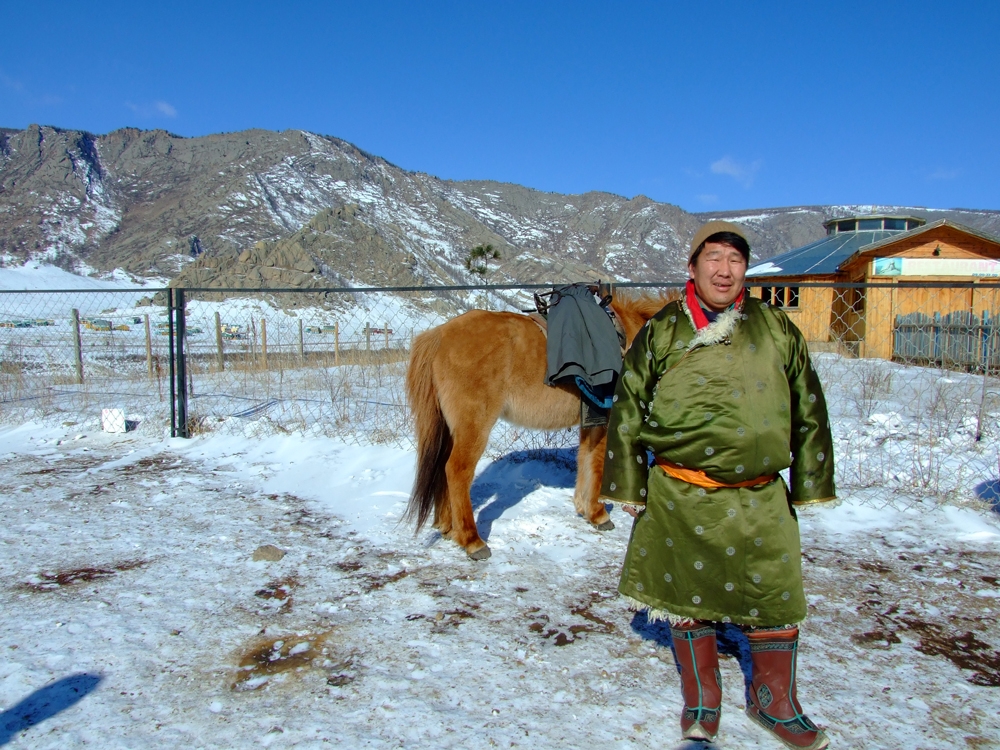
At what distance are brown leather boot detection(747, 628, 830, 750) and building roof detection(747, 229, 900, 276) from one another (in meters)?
20.5

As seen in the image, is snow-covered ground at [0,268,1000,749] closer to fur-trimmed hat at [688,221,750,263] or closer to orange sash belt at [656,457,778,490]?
orange sash belt at [656,457,778,490]

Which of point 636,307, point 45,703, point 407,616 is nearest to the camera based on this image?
point 45,703

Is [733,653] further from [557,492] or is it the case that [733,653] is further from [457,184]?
[457,184]

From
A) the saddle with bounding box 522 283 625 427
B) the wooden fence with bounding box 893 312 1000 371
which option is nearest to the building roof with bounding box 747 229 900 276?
the wooden fence with bounding box 893 312 1000 371

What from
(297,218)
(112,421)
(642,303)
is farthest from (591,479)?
(297,218)

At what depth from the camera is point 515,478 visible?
17.0 ft

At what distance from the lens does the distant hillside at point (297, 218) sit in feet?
185

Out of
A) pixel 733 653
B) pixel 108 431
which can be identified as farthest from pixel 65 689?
pixel 108 431

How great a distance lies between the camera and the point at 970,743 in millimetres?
2037

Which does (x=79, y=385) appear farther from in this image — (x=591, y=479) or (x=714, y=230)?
(x=714, y=230)

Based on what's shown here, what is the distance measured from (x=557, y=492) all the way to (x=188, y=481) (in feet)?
10.5

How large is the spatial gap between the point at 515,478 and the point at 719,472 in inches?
132

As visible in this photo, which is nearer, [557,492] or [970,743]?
[970,743]

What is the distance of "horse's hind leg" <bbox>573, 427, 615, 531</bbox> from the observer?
4.11 meters
